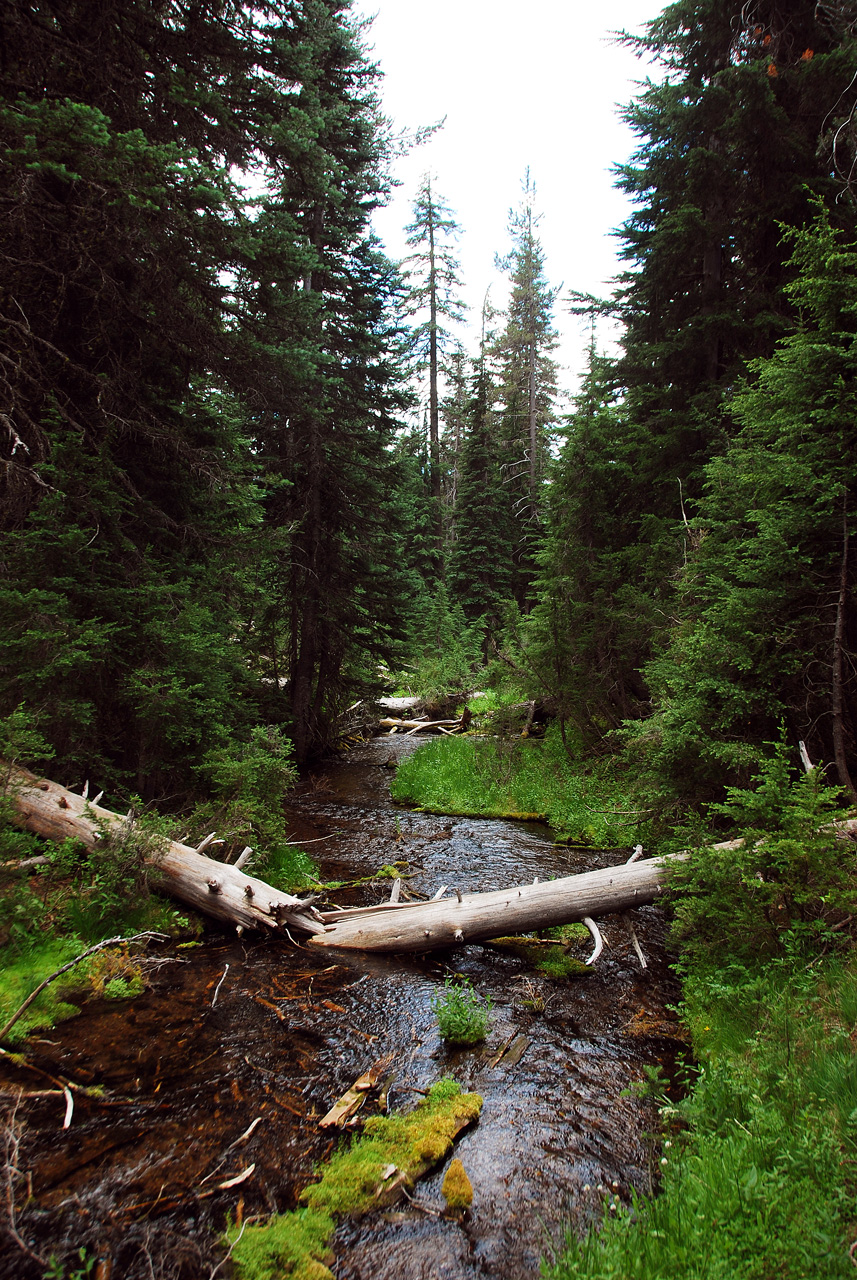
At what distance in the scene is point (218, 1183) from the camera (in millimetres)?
3027

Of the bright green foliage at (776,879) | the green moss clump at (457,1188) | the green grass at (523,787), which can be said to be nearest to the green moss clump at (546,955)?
the bright green foliage at (776,879)

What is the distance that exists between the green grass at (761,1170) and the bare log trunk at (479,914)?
6.82 ft

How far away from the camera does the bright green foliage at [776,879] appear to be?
407 cm

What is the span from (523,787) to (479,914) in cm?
593

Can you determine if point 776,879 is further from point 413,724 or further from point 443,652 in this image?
point 443,652

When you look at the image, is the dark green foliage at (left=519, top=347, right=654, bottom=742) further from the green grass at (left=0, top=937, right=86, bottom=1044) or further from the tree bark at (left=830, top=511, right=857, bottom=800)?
the green grass at (left=0, top=937, right=86, bottom=1044)

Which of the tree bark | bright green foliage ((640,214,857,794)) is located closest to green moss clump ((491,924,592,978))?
bright green foliage ((640,214,857,794))

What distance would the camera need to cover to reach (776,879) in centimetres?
464

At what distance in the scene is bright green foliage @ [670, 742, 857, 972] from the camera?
13.4 feet

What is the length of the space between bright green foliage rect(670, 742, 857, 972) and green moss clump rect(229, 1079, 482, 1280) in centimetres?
238

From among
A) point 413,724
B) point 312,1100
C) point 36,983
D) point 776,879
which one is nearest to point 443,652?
point 413,724

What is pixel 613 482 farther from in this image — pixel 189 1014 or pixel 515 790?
pixel 189 1014

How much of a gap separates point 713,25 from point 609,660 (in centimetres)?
1354

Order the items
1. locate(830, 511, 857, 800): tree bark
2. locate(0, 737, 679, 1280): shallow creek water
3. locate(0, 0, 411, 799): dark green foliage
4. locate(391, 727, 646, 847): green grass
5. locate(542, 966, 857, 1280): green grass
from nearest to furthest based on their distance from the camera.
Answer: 1. locate(542, 966, 857, 1280): green grass
2. locate(0, 737, 679, 1280): shallow creek water
3. locate(830, 511, 857, 800): tree bark
4. locate(0, 0, 411, 799): dark green foliage
5. locate(391, 727, 646, 847): green grass
